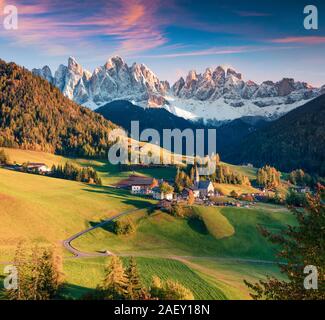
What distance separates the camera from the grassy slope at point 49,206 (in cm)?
8756

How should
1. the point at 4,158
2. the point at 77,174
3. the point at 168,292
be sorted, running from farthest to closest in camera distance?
the point at 4,158
the point at 77,174
the point at 168,292

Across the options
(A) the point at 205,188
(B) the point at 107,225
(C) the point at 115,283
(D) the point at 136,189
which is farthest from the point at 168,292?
(A) the point at 205,188

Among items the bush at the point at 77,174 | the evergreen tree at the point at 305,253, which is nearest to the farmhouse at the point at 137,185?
the bush at the point at 77,174

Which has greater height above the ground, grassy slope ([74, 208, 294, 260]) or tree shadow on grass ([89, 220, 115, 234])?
tree shadow on grass ([89, 220, 115, 234])

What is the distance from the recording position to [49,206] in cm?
10738

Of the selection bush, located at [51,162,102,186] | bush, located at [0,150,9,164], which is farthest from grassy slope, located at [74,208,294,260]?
bush, located at [0,150,9,164]

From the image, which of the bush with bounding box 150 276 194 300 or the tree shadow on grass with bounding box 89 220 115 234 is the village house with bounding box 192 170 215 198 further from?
the bush with bounding box 150 276 194 300

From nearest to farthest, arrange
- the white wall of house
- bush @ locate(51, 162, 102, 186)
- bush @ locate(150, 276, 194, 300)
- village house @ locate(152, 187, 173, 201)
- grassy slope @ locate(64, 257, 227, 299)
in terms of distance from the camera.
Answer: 1. bush @ locate(150, 276, 194, 300)
2. grassy slope @ locate(64, 257, 227, 299)
3. village house @ locate(152, 187, 173, 201)
4. the white wall of house
5. bush @ locate(51, 162, 102, 186)

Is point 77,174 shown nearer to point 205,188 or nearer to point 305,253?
point 205,188

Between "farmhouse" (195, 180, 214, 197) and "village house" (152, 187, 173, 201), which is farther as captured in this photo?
"farmhouse" (195, 180, 214, 197)

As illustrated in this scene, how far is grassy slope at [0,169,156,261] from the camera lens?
87.6 meters

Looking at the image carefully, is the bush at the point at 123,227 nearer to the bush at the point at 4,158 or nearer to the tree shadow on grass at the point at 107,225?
the tree shadow on grass at the point at 107,225

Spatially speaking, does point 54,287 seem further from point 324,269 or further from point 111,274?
point 324,269
